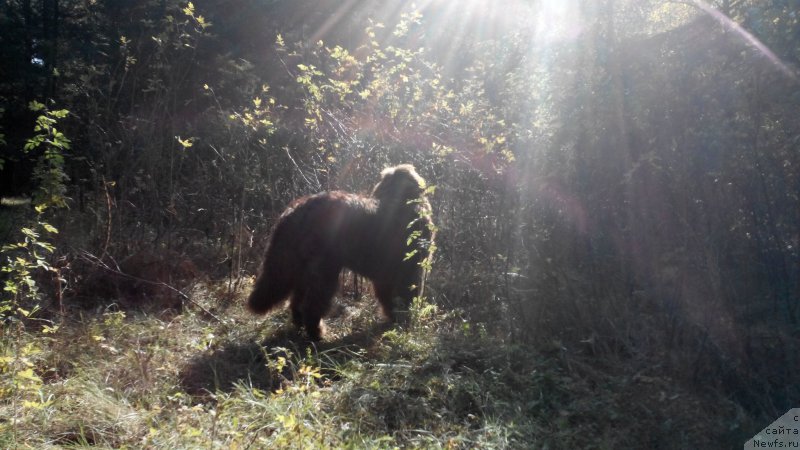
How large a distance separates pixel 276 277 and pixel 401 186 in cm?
175

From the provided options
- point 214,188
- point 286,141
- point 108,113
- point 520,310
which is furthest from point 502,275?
point 108,113

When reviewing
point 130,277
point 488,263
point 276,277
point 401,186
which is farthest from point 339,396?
point 488,263

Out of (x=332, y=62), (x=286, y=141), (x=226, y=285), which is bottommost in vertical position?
(x=226, y=285)

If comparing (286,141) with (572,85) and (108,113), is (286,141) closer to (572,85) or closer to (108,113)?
(108,113)

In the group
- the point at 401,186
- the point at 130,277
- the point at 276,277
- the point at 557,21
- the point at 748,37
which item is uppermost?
the point at 748,37

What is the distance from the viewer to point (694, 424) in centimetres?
489


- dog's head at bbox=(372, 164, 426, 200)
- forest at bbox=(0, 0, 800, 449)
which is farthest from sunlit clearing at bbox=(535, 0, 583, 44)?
dog's head at bbox=(372, 164, 426, 200)

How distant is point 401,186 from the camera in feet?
24.9

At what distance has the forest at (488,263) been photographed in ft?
16.0

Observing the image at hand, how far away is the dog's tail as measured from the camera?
6.67 m

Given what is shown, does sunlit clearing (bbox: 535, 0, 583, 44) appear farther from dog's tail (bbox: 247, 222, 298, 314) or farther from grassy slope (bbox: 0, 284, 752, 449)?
dog's tail (bbox: 247, 222, 298, 314)

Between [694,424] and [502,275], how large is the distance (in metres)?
3.17

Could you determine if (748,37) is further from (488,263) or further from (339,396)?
(339,396)

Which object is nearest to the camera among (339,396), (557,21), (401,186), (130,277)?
(339,396)
